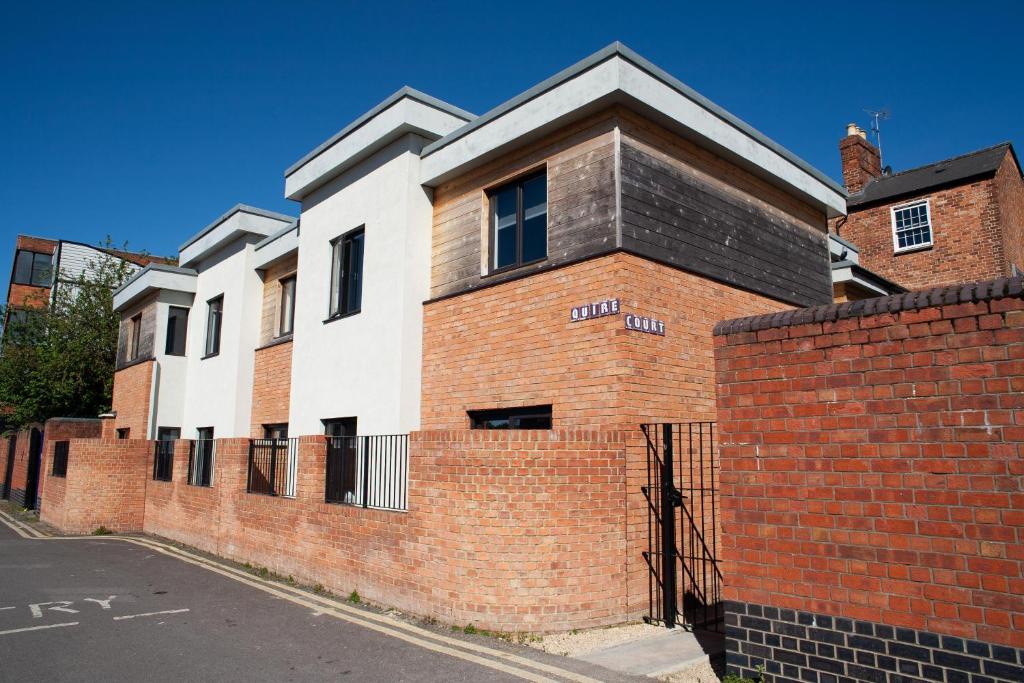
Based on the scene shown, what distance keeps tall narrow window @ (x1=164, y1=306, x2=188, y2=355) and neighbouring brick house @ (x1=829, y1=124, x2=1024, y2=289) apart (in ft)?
63.7

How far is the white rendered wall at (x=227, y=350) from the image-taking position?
53.3 ft

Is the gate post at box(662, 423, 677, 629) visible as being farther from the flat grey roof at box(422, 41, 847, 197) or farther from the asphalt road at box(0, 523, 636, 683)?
the flat grey roof at box(422, 41, 847, 197)

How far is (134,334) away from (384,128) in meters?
14.8

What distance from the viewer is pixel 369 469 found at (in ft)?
35.8

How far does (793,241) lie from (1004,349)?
780 cm

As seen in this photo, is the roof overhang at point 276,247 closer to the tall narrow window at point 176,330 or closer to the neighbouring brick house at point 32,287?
the tall narrow window at point 176,330

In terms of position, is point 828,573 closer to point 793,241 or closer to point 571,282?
point 571,282

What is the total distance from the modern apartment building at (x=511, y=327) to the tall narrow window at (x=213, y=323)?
4532mm

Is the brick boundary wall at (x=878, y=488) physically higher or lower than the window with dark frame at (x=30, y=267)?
lower

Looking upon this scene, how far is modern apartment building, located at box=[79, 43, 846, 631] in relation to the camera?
25.2ft

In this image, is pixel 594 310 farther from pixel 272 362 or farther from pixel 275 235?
pixel 275 235

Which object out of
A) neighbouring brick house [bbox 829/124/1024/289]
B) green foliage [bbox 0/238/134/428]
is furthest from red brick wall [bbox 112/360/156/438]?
neighbouring brick house [bbox 829/124/1024/289]

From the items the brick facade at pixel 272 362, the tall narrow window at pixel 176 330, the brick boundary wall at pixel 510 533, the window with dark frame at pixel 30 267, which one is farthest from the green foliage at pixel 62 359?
the brick boundary wall at pixel 510 533

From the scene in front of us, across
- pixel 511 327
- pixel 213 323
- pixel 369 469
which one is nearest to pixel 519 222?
pixel 511 327
